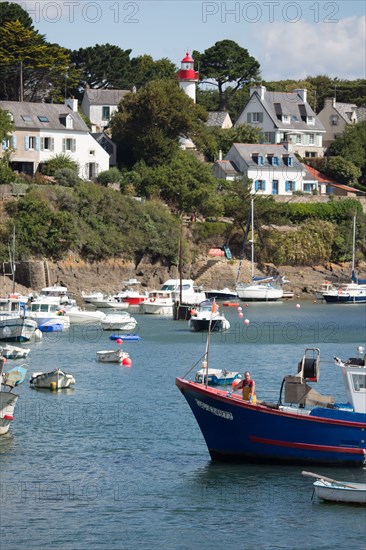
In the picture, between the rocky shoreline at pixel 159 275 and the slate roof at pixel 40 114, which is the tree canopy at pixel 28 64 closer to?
the slate roof at pixel 40 114

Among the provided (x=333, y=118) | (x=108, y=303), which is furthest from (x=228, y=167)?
(x=108, y=303)

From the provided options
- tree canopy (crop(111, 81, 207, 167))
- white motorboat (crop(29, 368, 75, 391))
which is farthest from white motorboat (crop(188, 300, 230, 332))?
tree canopy (crop(111, 81, 207, 167))

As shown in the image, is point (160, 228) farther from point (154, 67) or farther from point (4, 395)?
point (4, 395)

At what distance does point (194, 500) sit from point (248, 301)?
66.5 metres

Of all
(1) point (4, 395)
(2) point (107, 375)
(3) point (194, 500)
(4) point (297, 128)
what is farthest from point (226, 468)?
(4) point (297, 128)

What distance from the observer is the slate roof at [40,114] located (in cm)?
10212

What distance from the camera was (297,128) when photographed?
414ft

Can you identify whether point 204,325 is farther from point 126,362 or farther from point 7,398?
point 7,398

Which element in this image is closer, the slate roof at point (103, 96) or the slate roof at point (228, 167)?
the slate roof at point (228, 167)

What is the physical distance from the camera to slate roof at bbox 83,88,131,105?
391 feet

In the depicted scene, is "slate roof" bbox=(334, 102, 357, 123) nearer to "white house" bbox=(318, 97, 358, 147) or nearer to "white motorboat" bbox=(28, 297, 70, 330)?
"white house" bbox=(318, 97, 358, 147)

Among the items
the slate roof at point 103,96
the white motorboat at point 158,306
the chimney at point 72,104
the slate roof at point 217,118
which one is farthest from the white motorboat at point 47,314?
the slate roof at point 217,118

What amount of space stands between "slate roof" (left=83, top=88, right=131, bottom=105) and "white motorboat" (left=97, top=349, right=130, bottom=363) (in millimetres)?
61605

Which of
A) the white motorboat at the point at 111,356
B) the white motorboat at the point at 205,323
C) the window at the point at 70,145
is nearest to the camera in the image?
the white motorboat at the point at 111,356
